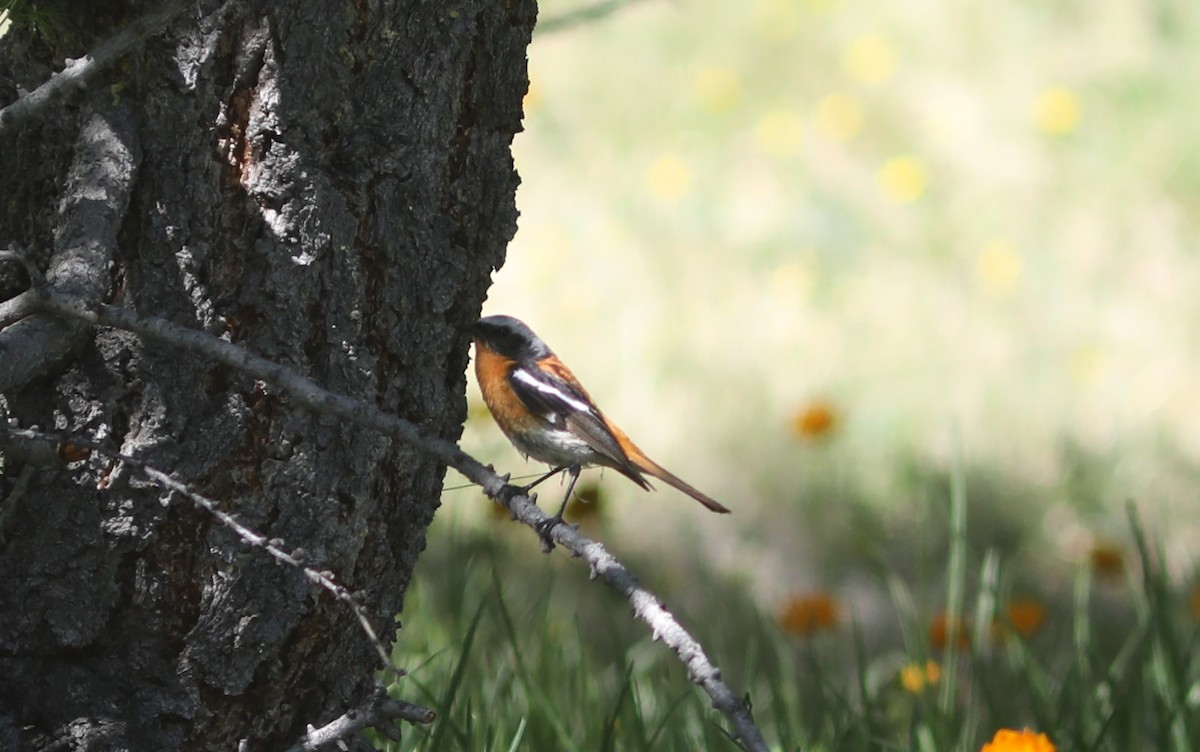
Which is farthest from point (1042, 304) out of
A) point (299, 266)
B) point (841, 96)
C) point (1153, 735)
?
point (299, 266)

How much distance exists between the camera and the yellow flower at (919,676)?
115 inches

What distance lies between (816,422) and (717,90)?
3.48 metres

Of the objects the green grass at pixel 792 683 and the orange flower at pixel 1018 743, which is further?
the green grass at pixel 792 683

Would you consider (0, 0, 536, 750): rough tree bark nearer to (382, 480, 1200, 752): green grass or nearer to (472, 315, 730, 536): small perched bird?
(382, 480, 1200, 752): green grass

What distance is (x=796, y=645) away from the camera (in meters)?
4.38

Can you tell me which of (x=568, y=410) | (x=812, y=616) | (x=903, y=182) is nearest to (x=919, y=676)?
(x=812, y=616)

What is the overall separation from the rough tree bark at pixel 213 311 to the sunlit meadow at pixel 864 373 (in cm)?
59

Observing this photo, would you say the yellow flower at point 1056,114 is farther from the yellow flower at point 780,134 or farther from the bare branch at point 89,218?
the bare branch at point 89,218

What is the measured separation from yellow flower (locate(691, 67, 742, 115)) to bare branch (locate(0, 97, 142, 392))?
19.4 feet

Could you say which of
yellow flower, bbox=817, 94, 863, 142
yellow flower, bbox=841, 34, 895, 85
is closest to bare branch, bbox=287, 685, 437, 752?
yellow flower, bbox=817, 94, 863, 142

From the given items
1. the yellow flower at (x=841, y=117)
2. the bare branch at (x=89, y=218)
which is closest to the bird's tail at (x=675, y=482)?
the bare branch at (x=89, y=218)

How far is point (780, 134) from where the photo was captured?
743 centimetres

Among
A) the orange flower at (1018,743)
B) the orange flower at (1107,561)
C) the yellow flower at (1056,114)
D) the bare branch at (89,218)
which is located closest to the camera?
the bare branch at (89,218)

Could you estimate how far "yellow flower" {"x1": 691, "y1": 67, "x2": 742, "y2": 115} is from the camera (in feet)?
25.5
